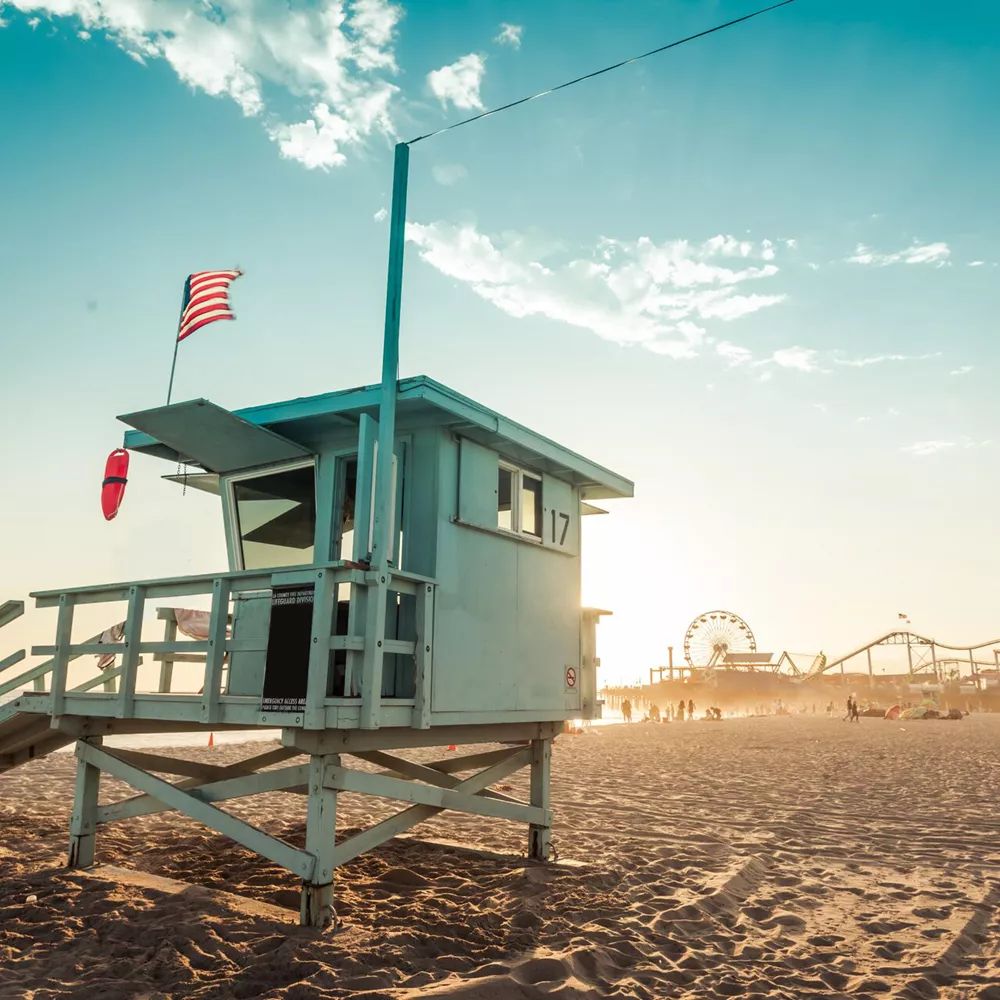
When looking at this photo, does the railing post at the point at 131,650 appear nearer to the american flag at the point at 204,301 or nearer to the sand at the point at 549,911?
the sand at the point at 549,911

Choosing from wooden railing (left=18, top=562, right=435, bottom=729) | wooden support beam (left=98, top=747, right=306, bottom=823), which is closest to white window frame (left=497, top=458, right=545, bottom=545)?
wooden railing (left=18, top=562, right=435, bottom=729)

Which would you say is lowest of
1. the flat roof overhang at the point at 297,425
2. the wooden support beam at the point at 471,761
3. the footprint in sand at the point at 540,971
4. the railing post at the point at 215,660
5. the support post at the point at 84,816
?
the footprint in sand at the point at 540,971

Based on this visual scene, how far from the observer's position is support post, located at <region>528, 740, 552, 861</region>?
8344mm

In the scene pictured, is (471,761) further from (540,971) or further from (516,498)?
(540,971)

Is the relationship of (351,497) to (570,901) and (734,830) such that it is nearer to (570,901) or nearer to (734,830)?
(570,901)

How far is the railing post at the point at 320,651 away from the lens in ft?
18.1

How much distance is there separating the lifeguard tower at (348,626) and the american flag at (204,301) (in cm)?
154

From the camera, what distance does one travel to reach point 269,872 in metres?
7.73

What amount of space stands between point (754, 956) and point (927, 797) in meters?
9.80

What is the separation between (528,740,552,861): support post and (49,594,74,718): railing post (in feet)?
15.7

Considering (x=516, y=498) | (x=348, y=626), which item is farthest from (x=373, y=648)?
(x=516, y=498)

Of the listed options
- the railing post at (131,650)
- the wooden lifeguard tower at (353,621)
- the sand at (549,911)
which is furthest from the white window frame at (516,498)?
the railing post at (131,650)

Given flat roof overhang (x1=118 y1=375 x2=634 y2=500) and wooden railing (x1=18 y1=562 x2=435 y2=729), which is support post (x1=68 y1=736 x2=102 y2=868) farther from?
flat roof overhang (x1=118 y1=375 x2=634 y2=500)

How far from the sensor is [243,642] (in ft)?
21.2
